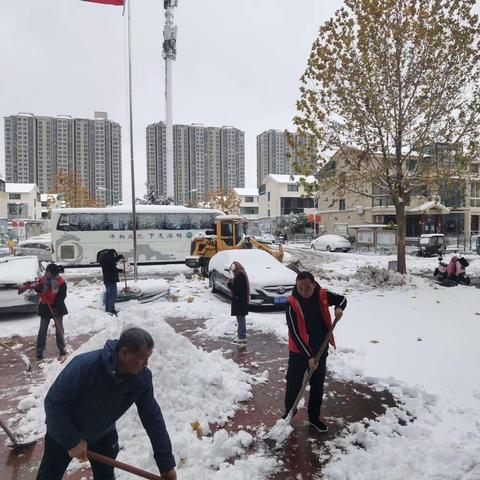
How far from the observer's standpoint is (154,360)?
4867 mm

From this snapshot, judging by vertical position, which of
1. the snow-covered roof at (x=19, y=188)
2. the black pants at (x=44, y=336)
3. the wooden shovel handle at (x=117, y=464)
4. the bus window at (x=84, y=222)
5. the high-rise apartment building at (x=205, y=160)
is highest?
the high-rise apartment building at (x=205, y=160)

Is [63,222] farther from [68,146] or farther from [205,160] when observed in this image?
[205,160]

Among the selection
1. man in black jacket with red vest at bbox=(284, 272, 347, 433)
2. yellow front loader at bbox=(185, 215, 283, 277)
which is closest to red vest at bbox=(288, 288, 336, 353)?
man in black jacket with red vest at bbox=(284, 272, 347, 433)

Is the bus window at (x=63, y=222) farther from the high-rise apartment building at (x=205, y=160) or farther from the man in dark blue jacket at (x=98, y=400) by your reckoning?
the high-rise apartment building at (x=205, y=160)

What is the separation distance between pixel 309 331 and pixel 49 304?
15.2 ft

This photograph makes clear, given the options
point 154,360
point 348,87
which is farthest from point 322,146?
point 154,360

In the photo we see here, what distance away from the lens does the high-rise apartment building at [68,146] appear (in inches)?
2810

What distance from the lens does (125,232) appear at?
67.2 feet

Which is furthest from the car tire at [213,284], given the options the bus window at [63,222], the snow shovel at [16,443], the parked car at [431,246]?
the parked car at [431,246]

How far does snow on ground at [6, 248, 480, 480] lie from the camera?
140 inches

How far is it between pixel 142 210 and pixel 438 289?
14527 millimetres

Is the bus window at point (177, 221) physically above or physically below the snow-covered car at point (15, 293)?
above

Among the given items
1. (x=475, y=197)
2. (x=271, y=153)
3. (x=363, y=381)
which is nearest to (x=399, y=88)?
(x=363, y=381)

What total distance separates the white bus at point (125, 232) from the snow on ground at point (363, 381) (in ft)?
38.5
